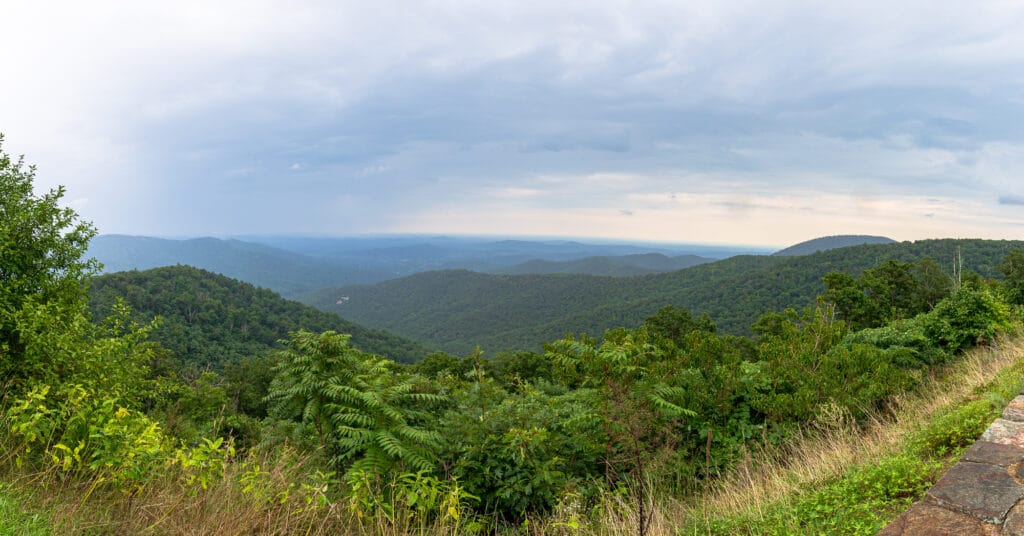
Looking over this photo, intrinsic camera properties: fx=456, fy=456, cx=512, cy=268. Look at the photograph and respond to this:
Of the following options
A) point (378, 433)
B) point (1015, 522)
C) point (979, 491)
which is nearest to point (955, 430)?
point (979, 491)

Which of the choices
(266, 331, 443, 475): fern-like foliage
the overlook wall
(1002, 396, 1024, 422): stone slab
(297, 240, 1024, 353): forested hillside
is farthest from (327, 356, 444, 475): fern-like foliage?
(297, 240, 1024, 353): forested hillside

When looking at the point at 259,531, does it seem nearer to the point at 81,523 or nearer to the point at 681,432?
the point at 81,523

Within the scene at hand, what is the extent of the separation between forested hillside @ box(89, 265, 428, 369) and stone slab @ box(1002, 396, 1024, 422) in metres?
76.7

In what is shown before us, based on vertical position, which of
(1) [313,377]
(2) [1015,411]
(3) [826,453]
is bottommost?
(3) [826,453]

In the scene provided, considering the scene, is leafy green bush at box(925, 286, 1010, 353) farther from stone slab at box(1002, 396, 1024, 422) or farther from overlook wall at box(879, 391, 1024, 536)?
overlook wall at box(879, 391, 1024, 536)

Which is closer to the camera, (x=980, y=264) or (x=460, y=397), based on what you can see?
(x=460, y=397)

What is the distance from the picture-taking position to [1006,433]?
134 inches

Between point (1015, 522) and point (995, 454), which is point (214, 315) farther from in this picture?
point (1015, 522)

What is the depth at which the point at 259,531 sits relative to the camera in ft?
10.1

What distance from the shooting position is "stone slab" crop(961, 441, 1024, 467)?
2992mm

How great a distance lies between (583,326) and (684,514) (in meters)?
111

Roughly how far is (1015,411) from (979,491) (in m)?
1.82

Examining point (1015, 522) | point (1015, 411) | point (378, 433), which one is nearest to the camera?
point (1015, 522)

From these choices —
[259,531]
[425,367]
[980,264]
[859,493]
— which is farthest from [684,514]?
[980,264]
